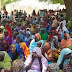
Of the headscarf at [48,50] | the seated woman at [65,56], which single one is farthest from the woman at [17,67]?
the headscarf at [48,50]

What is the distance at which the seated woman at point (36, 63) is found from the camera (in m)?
6.57

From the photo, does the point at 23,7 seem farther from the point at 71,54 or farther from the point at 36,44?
the point at 71,54

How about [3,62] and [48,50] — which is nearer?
[3,62]

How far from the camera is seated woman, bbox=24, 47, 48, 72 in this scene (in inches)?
259

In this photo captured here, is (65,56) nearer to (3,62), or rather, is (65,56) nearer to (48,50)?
(48,50)

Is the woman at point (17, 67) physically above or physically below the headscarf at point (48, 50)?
above

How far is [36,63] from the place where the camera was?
6641mm

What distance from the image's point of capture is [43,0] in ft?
150

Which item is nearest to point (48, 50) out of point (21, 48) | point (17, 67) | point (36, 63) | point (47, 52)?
point (47, 52)

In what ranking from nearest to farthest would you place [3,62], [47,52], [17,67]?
[17,67] < [3,62] < [47,52]

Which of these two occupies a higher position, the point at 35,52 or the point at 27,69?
the point at 35,52

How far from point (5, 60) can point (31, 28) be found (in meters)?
6.50

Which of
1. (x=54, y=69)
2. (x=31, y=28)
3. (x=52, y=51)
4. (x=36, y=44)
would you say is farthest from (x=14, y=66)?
(x=31, y=28)

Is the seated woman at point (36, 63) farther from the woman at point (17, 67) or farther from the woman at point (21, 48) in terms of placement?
the woman at point (21, 48)
